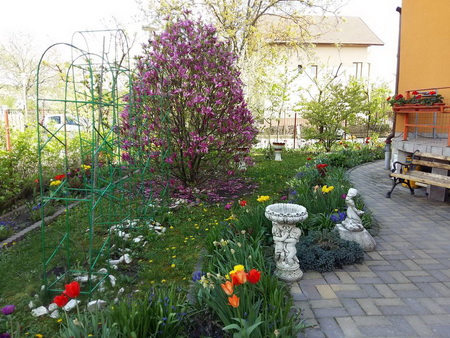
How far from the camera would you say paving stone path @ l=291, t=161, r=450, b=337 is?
2586 mm

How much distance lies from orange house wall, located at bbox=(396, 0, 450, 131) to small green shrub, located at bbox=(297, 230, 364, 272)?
5.93 meters

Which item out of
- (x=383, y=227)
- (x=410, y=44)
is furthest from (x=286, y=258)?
(x=410, y=44)

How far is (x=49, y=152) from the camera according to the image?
7645mm

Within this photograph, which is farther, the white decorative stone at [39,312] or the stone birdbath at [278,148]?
the stone birdbath at [278,148]

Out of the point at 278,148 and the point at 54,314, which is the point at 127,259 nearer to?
the point at 54,314

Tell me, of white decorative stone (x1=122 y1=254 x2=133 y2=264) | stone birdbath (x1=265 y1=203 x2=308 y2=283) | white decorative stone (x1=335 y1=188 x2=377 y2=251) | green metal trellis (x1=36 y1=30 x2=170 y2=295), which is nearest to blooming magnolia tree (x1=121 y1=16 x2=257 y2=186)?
green metal trellis (x1=36 y1=30 x2=170 y2=295)

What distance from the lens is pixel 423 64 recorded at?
846cm

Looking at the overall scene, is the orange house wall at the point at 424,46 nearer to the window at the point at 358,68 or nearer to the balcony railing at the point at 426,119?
the balcony railing at the point at 426,119

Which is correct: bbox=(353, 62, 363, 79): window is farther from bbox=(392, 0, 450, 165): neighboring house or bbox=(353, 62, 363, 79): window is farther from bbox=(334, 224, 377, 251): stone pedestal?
bbox=(334, 224, 377, 251): stone pedestal

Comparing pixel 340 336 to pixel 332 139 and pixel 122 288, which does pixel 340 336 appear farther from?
pixel 332 139

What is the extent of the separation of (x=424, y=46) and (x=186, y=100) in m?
6.28

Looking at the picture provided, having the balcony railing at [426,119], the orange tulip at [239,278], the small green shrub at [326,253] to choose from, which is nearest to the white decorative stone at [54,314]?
the orange tulip at [239,278]

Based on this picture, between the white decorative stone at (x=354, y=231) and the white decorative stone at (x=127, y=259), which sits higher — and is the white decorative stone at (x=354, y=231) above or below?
above

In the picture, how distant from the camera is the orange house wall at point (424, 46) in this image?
25.4 feet
